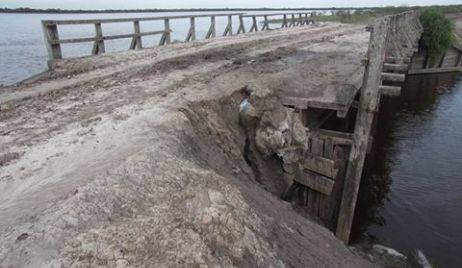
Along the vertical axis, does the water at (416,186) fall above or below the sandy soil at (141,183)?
below

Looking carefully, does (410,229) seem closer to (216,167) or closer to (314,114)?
(314,114)

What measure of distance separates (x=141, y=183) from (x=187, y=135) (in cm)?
192

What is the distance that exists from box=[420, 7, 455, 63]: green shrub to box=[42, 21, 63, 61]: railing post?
21.6m

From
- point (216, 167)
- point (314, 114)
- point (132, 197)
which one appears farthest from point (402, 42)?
point (132, 197)

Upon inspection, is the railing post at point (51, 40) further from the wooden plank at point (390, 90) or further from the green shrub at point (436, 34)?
the green shrub at point (436, 34)

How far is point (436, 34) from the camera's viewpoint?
990 inches

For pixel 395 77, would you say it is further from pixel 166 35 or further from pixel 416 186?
pixel 166 35

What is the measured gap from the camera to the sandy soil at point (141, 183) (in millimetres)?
3178

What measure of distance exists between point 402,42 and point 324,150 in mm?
10303

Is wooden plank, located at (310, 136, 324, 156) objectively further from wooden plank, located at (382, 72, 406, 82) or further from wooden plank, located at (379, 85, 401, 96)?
wooden plank, located at (382, 72, 406, 82)

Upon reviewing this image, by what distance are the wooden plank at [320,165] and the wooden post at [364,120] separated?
0.50 m

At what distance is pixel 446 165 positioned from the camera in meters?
11.7

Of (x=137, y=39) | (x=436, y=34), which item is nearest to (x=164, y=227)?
(x=137, y=39)

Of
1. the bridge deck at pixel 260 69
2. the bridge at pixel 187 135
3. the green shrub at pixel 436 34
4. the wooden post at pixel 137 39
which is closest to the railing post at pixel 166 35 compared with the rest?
the wooden post at pixel 137 39
